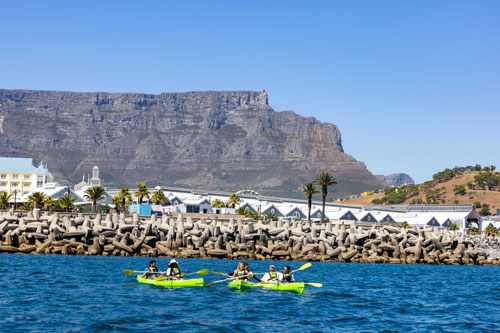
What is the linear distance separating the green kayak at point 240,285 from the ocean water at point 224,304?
1.73 feet

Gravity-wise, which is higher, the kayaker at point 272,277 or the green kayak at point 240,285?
the kayaker at point 272,277

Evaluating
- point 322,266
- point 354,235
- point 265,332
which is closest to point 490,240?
point 354,235

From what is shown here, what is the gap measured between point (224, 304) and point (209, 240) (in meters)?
32.5

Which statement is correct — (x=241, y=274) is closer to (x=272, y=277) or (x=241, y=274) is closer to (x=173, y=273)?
(x=272, y=277)

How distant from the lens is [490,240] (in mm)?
118625

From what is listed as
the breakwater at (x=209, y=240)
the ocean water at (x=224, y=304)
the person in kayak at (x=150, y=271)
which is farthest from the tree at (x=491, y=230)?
the person in kayak at (x=150, y=271)

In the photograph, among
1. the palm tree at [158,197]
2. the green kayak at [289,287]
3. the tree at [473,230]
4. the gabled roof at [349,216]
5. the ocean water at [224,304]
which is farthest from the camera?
the gabled roof at [349,216]

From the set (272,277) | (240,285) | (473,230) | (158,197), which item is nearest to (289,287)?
(272,277)

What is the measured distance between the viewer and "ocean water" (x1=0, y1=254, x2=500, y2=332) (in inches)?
1246

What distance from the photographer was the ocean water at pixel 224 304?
31656 millimetres

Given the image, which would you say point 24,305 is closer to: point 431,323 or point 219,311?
point 219,311

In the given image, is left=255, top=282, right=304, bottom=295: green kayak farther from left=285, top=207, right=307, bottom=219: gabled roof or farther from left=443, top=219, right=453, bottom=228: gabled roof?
left=443, top=219, right=453, bottom=228: gabled roof

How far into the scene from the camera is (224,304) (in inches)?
1489

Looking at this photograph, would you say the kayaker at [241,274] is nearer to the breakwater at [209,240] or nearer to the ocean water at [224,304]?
the ocean water at [224,304]
